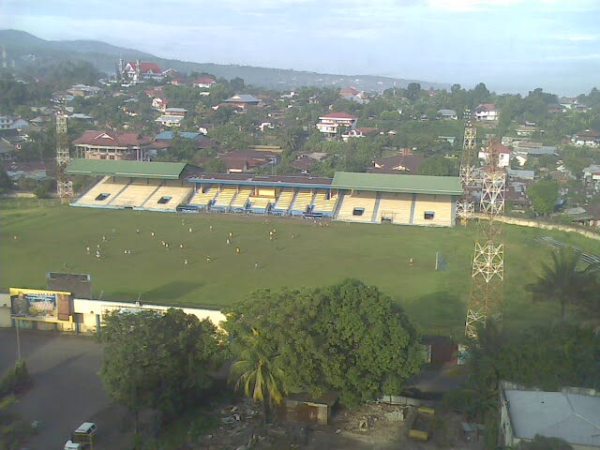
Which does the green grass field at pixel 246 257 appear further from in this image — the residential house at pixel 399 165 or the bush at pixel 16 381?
the residential house at pixel 399 165

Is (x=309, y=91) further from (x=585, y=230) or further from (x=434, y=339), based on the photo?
(x=434, y=339)

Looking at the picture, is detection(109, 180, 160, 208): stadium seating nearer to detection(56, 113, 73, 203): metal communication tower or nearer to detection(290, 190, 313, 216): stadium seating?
detection(56, 113, 73, 203): metal communication tower

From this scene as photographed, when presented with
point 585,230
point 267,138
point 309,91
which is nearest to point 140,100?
point 309,91

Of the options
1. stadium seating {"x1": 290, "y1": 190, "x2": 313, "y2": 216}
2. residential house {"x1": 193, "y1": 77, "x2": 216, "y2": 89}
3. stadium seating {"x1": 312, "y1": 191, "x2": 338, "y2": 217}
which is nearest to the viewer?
stadium seating {"x1": 312, "y1": 191, "x2": 338, "y2": 217}

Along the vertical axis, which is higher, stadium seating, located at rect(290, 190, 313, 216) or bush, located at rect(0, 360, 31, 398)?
stadium seating, located at rect(290, 190, 313, 216)

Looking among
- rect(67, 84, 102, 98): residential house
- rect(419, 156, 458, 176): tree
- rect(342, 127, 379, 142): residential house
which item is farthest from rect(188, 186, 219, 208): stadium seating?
rect(67, 84, 102, 98): residential house

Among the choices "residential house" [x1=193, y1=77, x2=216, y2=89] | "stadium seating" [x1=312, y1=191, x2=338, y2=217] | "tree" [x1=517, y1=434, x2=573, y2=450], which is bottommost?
"stadium seating" [x1=312, y1=191, x2=338, y2=217]

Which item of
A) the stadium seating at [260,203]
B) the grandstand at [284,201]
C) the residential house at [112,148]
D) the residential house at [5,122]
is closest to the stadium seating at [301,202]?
the grandstand at [284,201]

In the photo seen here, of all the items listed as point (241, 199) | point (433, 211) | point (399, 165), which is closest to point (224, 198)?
point (241, 199)
